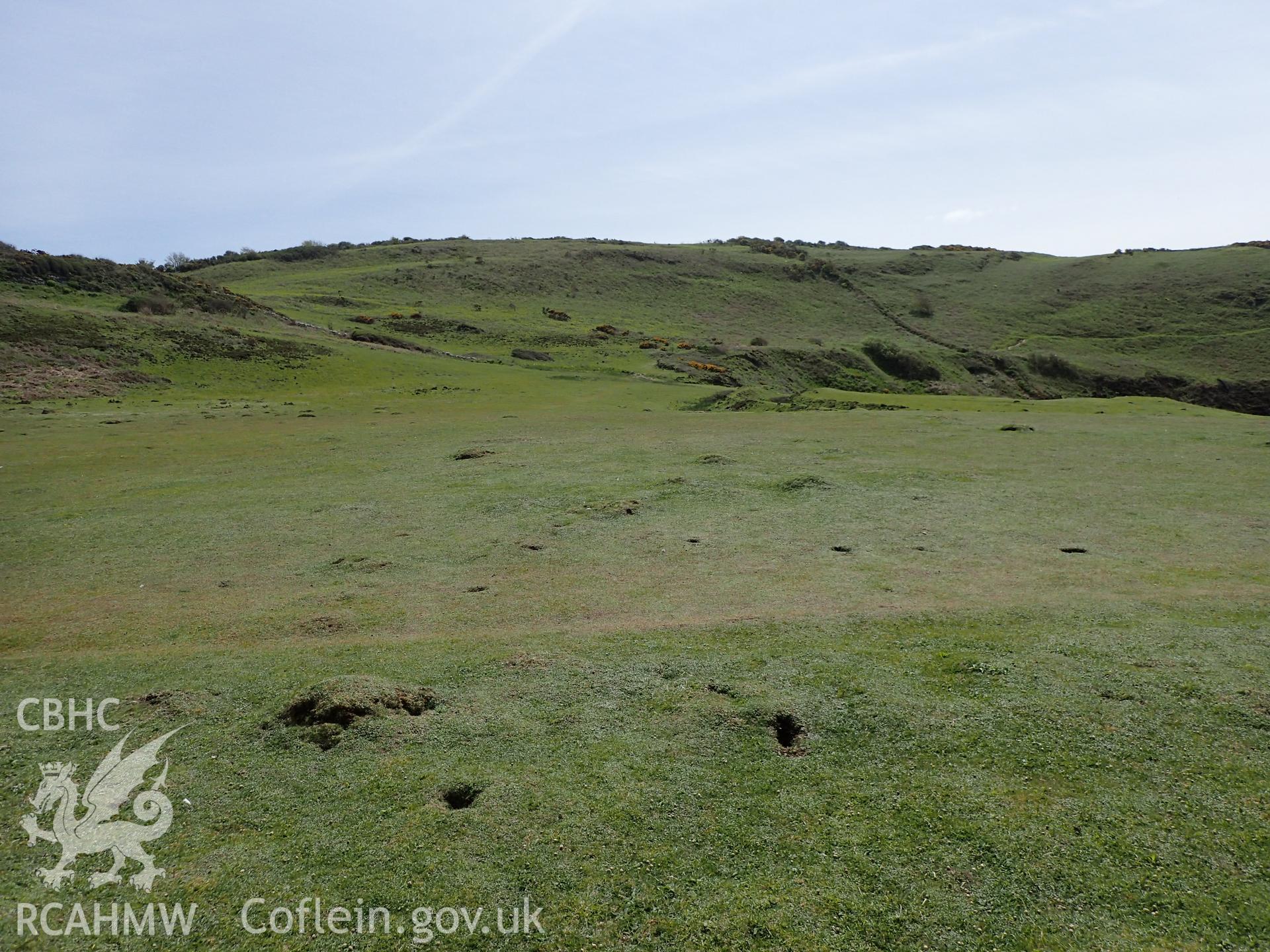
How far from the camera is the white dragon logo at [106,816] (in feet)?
20.2

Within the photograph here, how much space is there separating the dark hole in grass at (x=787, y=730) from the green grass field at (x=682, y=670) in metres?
0.03

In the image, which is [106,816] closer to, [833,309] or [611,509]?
[611,509]

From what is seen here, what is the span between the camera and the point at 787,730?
27.1 feet

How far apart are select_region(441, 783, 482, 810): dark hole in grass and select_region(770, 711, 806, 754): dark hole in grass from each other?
119 inches

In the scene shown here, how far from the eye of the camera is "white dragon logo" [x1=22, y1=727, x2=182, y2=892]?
616 cm

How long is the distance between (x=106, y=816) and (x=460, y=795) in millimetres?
3010

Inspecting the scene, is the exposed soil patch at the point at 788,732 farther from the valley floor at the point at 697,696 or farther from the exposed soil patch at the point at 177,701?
the exposed soil patch at the point at 177,701

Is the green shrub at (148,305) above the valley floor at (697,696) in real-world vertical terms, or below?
above

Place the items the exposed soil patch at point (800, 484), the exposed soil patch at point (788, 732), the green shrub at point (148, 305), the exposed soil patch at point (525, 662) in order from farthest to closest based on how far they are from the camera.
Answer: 1. the green shrub at point (148, 305)
2. the exposed soil patch at point (800, 484)
3. the exposed soil patch at point (525, 662)
4. the exposed soil patch at point (788, 732)

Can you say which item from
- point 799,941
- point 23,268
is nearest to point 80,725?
point 799,941

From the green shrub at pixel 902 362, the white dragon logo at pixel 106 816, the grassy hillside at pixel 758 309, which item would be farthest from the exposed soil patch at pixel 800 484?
the green shrub at pixel 902 362

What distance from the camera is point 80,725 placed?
851 cm

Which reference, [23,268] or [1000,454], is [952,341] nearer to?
[1000,454]

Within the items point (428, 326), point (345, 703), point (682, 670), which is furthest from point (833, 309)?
point (345, 703)
